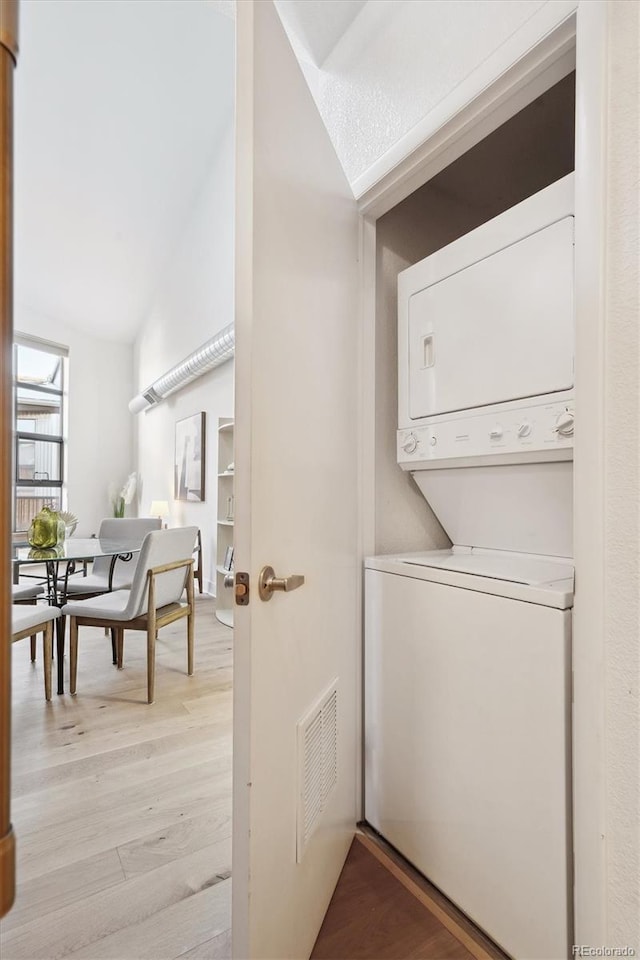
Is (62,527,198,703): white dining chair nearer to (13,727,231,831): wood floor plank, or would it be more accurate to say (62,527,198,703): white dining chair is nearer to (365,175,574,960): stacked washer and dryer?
(13,727,231,831): wood floor plank

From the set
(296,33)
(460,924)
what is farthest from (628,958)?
(296,33)

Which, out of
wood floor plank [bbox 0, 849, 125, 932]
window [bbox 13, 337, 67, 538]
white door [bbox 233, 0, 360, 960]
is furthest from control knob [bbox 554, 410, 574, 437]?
window [bbox 13, 337, 67, 538]

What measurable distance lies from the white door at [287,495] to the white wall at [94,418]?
7.41 metres

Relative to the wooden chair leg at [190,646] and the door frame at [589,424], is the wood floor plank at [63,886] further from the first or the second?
the wooden chair leg at [190,646]

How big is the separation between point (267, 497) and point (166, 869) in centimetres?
131

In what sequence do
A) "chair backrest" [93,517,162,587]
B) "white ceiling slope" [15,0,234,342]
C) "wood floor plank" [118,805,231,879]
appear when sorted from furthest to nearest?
"chair backrest" [93,517,162,587] → "white ceiling slope" [15,0,234,342] → "wood floor plank" [118,805,231,879]

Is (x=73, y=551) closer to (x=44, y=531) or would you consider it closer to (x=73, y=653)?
(x=44, y=531)

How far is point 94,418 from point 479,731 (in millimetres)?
8188

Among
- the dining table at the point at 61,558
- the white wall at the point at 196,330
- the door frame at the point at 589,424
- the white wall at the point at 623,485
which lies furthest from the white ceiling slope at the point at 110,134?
the dining table at the point at 61,558

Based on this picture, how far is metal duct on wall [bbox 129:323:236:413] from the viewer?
15.3ft

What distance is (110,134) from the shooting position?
4.58 meters

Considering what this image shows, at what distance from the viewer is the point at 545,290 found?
1.25 metres

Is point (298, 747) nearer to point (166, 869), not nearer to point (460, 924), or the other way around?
point (460, 924)

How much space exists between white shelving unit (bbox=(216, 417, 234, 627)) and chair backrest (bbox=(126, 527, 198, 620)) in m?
1.26
